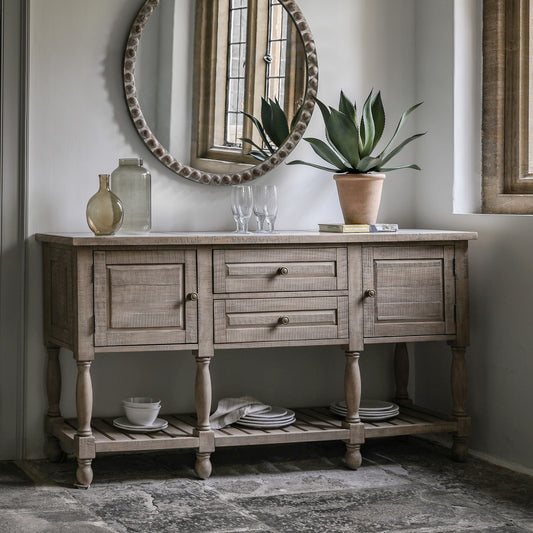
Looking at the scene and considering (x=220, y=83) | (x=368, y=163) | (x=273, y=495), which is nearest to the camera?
(x=273, y=495)

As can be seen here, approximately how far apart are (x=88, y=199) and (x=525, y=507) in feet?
6.32

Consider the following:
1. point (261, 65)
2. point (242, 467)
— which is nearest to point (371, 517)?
point (242, 467)

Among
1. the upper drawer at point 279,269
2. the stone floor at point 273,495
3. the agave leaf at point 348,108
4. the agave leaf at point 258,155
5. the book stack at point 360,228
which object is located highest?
the agave leaf at point 348,108

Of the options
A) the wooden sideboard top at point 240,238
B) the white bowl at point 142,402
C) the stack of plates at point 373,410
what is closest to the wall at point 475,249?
the wooden sideboard top at point 240,238

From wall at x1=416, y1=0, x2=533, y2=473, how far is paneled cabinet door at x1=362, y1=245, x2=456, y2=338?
0.20 meters

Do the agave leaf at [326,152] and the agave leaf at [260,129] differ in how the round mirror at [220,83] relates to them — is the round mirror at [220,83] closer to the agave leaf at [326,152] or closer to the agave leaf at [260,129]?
the agave leaf at [260,129]

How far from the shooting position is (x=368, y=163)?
3611 mm

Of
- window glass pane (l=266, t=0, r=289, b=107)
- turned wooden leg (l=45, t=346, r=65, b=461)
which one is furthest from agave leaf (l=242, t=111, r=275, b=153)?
turned wooden leg (l=45, t=346, r=65, b=461)

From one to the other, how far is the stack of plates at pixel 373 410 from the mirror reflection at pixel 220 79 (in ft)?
3.39

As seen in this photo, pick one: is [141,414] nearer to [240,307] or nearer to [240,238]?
[240,307]

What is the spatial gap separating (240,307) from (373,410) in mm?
719

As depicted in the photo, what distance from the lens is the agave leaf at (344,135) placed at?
3.55 meters

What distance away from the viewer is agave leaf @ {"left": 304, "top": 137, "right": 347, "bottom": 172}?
3.68 m

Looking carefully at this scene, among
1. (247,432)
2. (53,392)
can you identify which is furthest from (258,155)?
(53,392)
